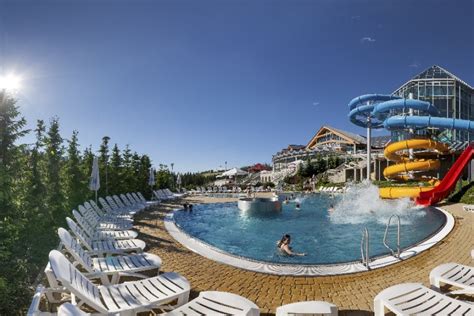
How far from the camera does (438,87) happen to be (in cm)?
3284

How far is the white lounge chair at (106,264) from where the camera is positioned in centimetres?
413

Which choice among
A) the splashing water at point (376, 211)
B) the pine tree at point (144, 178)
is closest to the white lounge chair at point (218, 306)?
the splashing water at point (376, 211)

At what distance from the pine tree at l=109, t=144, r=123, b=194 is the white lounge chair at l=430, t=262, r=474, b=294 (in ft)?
48.9

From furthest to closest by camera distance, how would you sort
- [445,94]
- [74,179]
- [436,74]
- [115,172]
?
[436,74], [445,94], [115,172], [74,179]

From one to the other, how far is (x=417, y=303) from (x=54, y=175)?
893 cm

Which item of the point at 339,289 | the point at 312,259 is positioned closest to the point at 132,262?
the point at 339,289

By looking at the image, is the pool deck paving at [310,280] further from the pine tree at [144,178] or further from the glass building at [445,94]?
the glass building at [445,94]

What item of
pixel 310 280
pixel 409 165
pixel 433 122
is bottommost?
pixel 310 280

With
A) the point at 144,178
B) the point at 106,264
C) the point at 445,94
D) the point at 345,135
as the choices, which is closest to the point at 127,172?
the point at 144,178

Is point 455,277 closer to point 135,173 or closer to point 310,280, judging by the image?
point 310,280

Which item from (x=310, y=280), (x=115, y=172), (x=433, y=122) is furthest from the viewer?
(x=433, y=122)

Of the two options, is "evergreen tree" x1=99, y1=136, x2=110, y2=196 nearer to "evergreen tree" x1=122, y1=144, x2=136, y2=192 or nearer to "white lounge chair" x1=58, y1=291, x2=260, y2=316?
"evergreen tree" x1=122, y1=144, x2=136, y2=192

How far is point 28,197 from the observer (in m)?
6.69

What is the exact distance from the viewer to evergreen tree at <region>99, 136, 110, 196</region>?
48.0ft
